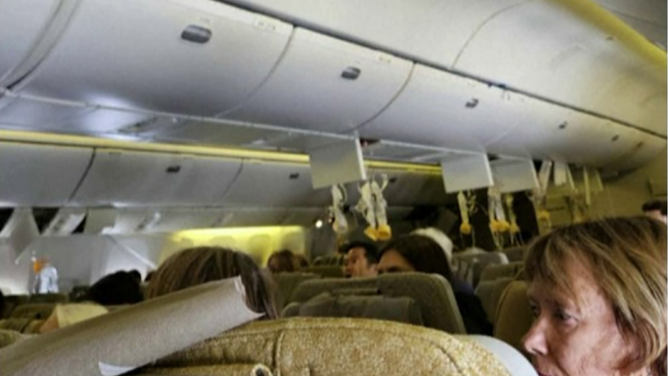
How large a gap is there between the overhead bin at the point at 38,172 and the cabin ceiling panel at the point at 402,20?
3257mm

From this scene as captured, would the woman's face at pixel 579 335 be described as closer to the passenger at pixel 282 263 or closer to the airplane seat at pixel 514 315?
the airplane seat at pixel 514 315

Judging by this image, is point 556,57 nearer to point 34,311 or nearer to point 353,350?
point 34,311

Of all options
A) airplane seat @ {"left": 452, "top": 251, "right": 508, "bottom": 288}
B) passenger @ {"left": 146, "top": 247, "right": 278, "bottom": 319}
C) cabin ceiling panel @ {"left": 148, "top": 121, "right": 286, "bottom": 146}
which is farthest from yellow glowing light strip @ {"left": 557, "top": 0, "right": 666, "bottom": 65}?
passenger @ {"left": 146, "top": 247, "right": 278, "bottom": 319}

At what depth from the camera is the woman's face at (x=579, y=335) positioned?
1439 mm

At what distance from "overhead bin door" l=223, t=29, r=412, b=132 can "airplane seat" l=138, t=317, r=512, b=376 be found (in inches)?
101

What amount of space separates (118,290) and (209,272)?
2.66 metres

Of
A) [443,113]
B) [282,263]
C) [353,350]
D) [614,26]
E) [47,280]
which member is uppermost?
[614,26]

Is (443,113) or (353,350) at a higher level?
(443,113)

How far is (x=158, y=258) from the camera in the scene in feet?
28.1

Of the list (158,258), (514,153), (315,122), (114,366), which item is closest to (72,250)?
(158,258)

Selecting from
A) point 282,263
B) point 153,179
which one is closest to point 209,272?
point 153,179

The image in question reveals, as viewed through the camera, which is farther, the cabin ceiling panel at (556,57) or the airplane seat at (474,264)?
the airplane seat at (474,264)

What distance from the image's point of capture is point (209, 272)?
6.32 feet

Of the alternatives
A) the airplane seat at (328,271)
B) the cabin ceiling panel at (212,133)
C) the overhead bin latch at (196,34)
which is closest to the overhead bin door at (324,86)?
the cabin ceiling panel at (212,133)
